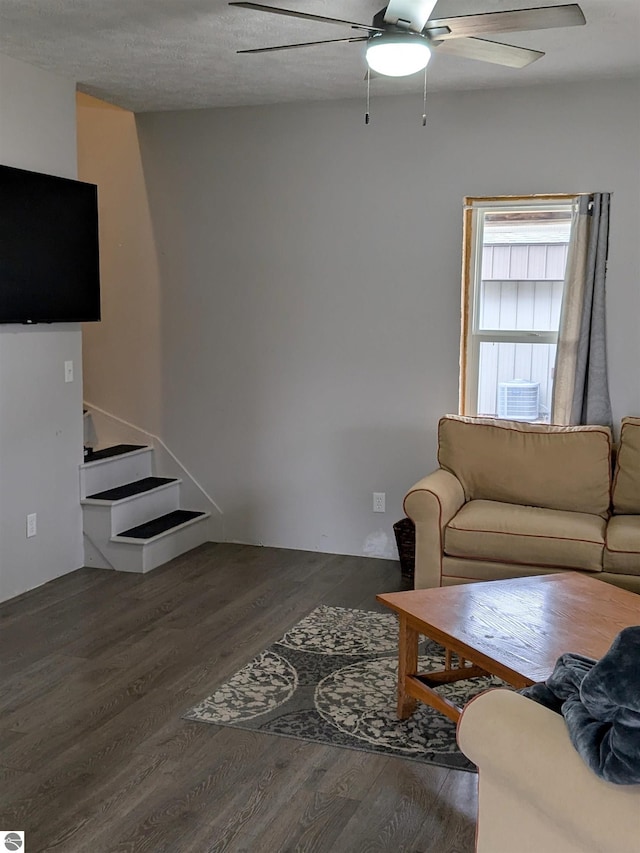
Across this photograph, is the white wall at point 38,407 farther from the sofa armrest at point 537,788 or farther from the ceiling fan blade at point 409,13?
the sofa armrest at point 537,788

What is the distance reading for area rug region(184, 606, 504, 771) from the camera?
3008 millimetres

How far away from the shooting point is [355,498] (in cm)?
538

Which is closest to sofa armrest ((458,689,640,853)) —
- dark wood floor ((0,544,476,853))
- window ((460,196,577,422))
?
dark wood floor ((0,544,476,853))

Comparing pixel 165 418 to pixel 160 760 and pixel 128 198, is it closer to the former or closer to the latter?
pixel 128 198

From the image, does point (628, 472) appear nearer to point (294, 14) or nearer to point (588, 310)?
point (588, 310)

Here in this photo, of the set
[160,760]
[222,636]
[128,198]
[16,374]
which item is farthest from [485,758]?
[128,198]

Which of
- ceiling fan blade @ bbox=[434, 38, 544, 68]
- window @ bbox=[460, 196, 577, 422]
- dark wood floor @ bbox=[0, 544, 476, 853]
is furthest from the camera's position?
A: window @ bbox=[460, 196, 577, 422]

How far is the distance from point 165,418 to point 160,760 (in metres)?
3.15

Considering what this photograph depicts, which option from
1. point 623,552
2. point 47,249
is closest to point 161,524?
point 47,249

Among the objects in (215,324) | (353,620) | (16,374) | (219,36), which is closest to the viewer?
(219,36)

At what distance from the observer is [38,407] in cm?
469

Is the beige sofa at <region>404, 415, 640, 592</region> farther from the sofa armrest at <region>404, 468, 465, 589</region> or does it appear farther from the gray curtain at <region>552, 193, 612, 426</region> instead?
the gray curtain at <region>552, 193, 612, 426</region>

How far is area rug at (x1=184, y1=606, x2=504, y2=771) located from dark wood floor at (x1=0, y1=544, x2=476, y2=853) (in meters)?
0.07

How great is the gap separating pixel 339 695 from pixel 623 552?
1482 mm
